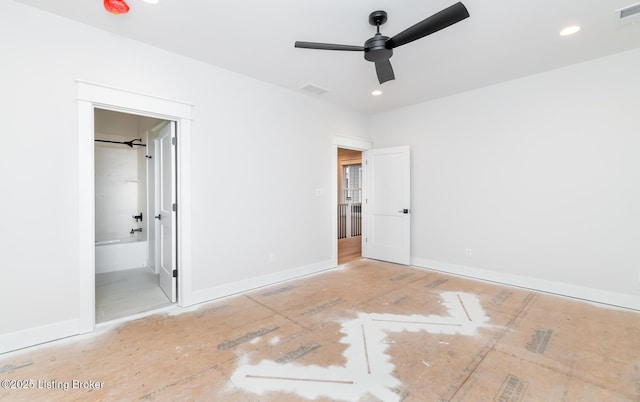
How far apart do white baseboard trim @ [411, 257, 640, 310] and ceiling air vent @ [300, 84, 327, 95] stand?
10.7 ft

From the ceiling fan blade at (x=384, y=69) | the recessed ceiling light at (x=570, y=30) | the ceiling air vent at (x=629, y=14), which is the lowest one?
the ceiling fan blade at (x=384, y=69)

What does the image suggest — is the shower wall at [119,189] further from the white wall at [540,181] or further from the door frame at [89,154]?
the white wall at [540,181]

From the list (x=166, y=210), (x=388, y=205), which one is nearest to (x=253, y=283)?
(x=166, y=210)

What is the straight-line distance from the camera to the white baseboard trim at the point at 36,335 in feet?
7.50

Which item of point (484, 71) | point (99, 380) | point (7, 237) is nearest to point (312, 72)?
point (484, 71)

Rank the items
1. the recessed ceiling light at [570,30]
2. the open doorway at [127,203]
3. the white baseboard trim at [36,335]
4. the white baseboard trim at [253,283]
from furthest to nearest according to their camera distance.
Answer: the open doorway at [127,203] < the white baseboard trim at [253,283] < the recessed ceiling light at [570,30] < the white baseboard trim at [36,335]

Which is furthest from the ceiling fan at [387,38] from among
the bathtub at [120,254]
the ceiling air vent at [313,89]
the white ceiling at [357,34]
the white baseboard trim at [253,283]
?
the bathtub at [120,254]

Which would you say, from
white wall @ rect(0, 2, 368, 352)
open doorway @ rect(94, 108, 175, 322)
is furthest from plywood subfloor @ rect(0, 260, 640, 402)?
open doorway @ rect(94, 108, 175, 322)

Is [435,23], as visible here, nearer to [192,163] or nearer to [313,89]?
[313,89]

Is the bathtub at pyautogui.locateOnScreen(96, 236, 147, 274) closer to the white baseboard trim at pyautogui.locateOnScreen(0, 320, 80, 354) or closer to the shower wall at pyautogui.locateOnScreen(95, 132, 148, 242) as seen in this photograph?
the shower wall at pyautogui.locateOnScreen(95, 132, 148, 242)

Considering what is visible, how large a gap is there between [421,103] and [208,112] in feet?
11.5

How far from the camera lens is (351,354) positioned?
2.28 meters

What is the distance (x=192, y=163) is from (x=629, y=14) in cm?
442

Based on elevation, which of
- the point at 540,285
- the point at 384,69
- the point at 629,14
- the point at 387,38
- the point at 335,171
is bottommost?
the point at 540,285
